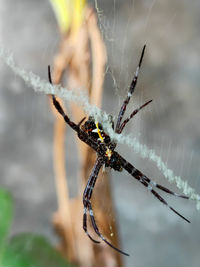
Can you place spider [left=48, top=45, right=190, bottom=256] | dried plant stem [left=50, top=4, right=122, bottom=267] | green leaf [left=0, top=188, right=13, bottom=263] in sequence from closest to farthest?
spider [left=48, top=45, right=190, bottom=256] → dried plant stem [left=50, top=4, right=122, bottom=267] → green leaf [left=0, top=188, right=13, bottom=263]

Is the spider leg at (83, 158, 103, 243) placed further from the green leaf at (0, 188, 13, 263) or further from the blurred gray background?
the blurred gray background

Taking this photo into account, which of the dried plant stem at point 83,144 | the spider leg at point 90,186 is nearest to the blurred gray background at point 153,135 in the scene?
the dried plant stem at point 83,144

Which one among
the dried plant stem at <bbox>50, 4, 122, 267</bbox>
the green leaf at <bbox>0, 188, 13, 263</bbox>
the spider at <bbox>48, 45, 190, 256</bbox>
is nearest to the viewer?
the spider at <bbox>48, 45, 190, 256</bbox>

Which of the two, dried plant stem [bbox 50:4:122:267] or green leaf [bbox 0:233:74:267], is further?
green leaf [bbox 0:233:74:267]

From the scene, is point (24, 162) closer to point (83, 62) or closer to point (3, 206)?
point (3, 206)

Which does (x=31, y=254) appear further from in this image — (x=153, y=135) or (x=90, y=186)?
(x=153, y=135)

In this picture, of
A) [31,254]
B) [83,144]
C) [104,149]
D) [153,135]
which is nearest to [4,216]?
[31,254]

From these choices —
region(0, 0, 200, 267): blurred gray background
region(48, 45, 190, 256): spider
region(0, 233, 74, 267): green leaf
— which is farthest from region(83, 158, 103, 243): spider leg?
region(0, 0, 200, 267): blurred gray background
